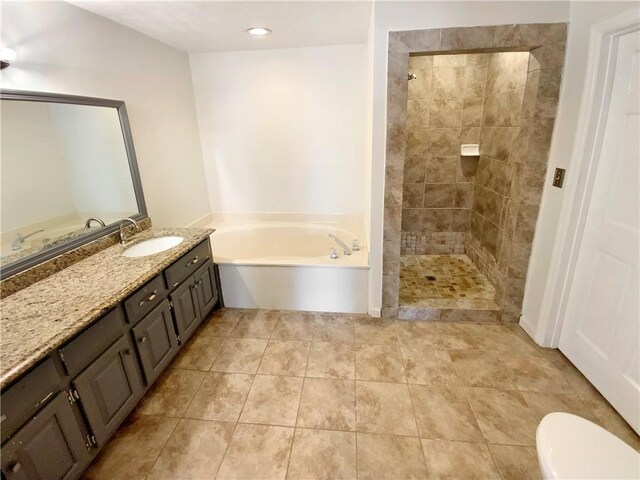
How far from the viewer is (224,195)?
3.47 meters

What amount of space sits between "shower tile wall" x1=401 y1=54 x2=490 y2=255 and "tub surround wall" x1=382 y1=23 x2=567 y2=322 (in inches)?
46.7

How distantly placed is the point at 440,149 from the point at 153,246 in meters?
2.84

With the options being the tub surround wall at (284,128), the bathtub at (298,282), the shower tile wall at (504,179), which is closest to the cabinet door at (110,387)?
the bathtub at (298,282)

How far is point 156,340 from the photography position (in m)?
1.80

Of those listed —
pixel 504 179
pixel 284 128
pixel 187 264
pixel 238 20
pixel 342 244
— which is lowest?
pixel 342 244

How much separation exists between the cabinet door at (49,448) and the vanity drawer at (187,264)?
0.80m

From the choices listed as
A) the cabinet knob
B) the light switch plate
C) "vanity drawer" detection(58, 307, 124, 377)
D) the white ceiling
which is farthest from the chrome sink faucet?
the light switch plate

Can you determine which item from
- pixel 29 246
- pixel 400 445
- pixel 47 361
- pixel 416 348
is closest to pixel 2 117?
pixel 29 246

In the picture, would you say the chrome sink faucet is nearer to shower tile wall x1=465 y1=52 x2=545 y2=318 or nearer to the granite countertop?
the granite countertop

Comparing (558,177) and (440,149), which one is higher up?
(440,149)

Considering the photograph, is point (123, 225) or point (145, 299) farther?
point (123, 225)

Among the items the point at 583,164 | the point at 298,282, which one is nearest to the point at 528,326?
the point at 583,164

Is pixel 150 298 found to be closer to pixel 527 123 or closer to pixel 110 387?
pixel 110 387

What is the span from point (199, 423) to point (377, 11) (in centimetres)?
251
